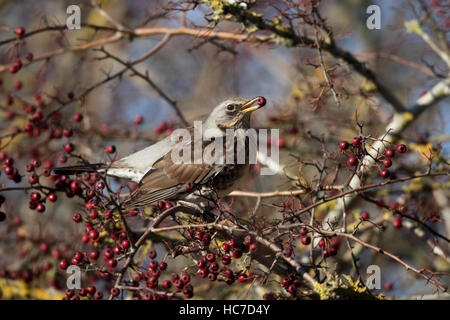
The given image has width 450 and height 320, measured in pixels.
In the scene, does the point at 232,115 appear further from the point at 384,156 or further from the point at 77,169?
the point at 384,156

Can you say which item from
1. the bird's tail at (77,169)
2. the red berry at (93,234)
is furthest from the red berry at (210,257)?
the bird's tail at (77,169)

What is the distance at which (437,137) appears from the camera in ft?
16.8

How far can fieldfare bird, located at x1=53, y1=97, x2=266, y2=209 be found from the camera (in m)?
4.31

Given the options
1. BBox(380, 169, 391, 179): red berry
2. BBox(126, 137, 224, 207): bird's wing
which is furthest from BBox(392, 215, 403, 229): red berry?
BBox(126, 137, 224, 207): bird's wing

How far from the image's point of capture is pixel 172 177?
178 inches

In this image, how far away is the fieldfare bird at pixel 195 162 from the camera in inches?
170

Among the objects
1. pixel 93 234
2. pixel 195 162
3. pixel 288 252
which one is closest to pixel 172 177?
pixel 195 162

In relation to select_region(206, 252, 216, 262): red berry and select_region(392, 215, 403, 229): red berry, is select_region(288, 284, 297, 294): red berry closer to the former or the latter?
select_region(206, 252, 216, 262): red berry

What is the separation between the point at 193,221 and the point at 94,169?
55.0 inches

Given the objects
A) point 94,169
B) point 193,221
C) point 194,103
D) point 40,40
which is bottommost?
point 193,221

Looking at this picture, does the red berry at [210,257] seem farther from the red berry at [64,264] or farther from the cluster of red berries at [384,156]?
the red berry at [64,264]

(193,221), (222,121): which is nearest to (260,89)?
(222,121)
